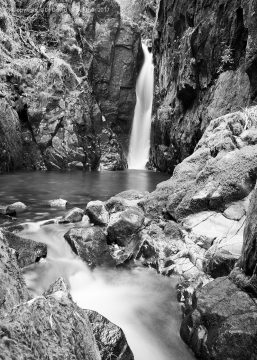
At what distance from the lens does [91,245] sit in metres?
8.56

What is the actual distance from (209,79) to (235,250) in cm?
1766

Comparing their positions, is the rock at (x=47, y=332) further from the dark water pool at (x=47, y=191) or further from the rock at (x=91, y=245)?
the dark water pool at (x=47, y=191)

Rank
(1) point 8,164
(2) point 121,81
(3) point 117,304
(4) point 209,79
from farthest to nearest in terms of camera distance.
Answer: (2) point 121,81
(1) point 8,164
(4) point 209,79
(3) point 117,304

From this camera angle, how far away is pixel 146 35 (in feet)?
Result: 139

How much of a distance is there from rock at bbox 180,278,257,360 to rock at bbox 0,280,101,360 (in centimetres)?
210

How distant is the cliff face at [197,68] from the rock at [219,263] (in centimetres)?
1169

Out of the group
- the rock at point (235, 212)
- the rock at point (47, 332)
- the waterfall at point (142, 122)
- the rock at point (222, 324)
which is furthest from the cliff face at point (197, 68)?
the rock at point (47, 332)

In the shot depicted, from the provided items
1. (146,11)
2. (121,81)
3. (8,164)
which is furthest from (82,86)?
(146,11)

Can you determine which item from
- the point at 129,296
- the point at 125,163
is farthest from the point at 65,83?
the point at 129,296

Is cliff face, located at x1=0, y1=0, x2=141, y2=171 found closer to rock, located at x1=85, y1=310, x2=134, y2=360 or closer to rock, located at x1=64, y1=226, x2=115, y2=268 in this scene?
rock, located at x1=64, y1=226, x2=115, y2=268

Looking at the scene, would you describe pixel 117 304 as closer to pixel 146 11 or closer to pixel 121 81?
pixel 121 81

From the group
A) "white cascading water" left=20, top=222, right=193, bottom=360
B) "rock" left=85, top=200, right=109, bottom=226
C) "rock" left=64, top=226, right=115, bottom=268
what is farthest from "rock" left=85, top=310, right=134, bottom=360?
"rock" left=85, top=200, right=109, bottom=226

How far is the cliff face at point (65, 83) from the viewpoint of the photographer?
92.4ft

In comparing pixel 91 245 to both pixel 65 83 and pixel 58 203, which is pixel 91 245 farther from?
pixel 65 83
